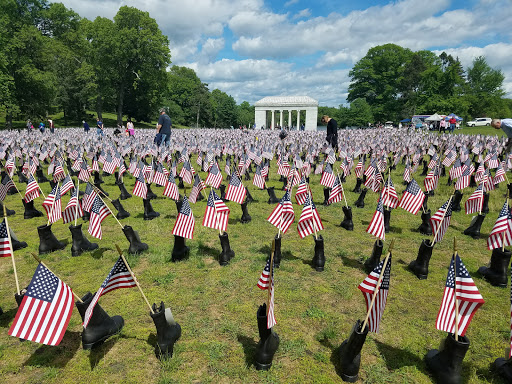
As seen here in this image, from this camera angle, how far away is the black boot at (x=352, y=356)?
341 cm

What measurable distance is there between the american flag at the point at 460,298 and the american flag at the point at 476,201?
5.36 metres

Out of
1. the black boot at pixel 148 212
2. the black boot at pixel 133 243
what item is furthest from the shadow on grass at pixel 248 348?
the black boot at pixel 148 212

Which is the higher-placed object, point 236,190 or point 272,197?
point 236,190

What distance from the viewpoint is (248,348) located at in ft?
13.2

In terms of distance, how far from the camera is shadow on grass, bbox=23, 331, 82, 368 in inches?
149

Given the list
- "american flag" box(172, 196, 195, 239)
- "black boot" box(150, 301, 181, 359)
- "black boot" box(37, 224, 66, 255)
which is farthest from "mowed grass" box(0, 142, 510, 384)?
"american flag" box(172, 196, 195, 239)

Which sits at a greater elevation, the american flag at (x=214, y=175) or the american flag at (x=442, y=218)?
the american flag at (x=214, y=175)

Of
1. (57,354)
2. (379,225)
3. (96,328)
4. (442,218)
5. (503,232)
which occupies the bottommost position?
(57,354)

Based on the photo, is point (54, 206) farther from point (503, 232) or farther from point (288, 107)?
point (288, 107)

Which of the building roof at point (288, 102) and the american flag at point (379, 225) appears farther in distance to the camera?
the building roof at point (288, 102)

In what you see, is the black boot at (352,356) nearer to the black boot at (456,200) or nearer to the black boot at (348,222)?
the black boot at (348,222)

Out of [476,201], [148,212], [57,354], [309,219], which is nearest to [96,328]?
[57,354]

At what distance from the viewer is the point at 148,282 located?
568cm

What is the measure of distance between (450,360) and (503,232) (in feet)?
10.9
